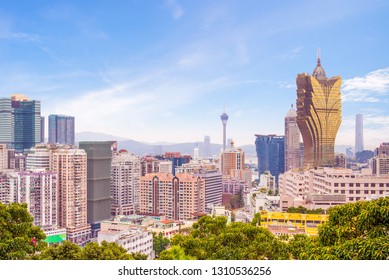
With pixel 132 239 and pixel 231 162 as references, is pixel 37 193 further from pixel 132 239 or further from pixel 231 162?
pixel 231 162

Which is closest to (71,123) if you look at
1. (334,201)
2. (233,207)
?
(334,201)

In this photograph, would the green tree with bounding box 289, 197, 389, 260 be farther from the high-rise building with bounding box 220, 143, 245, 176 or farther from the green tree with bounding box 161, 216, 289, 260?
the high-rise building with bounding box 220, 143, 245, 176

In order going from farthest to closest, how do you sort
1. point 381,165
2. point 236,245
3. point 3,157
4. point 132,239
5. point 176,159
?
point 176,159 < point 3,157 < point 381,165 < point 132,239 < point 236,245

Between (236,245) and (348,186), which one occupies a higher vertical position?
(236,245)

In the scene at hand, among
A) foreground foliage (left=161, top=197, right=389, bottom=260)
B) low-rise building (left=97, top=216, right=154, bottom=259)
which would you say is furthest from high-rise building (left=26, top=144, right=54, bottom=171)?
foreground foliage (left=161, top=197, right=389, bottom=260)

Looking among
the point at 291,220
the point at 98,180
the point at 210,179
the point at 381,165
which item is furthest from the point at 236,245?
the point at 210,179

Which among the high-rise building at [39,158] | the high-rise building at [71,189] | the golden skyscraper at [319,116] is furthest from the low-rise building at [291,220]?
the golden skyscraper at [319,116]
